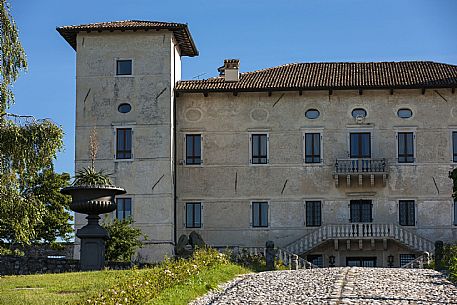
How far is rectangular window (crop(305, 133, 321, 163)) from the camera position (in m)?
46.8

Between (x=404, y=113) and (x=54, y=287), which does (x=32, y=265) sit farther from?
(x=404, y=113)

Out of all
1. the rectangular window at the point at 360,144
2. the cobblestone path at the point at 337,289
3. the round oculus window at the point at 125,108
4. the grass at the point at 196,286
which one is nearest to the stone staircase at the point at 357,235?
the rectangular window at the point at 360,144

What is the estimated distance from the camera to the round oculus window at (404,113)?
153 feet

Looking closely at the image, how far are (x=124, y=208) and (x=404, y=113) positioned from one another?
1337 cm

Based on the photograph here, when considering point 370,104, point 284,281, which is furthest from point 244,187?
point 284,281

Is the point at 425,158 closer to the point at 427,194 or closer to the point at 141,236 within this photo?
the point at 427,194

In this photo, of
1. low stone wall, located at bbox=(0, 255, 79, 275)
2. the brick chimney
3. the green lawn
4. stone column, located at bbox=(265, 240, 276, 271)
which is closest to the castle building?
the brick chimney

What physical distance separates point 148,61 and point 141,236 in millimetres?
7932

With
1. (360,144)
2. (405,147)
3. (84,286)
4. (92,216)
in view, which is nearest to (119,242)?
(92,216)

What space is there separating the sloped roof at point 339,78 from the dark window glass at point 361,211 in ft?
17.1

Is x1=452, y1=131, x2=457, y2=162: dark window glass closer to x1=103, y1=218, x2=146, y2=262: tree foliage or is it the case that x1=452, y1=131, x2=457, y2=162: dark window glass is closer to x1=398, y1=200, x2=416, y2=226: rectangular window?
x1=398, y1=200, x2=416, y2=226: rectangular window

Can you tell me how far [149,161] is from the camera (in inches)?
1797

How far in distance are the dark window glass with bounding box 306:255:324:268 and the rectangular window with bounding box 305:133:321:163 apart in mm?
4342

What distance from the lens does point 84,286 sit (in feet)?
75.4
